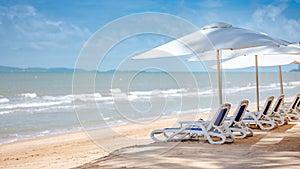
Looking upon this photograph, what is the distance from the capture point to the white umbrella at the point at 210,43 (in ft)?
18.8

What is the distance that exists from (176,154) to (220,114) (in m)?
1.40

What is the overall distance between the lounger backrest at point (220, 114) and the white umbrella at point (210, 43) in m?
0.92

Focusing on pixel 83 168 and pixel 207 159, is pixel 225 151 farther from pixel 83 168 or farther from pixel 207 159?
pixel 83 168

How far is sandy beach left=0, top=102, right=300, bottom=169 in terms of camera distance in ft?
14.8

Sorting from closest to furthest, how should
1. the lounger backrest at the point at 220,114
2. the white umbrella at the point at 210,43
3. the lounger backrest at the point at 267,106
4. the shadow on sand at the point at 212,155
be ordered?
the shadow on sand at the point at 212,155 → the white umbrella at the point at 210,43 → the lounger backrest at the point at 220,114 → the lounger backrest at the point at 267,106

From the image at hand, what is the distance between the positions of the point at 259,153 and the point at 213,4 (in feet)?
164

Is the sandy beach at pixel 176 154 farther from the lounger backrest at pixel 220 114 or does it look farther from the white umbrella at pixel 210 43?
the white umbrella at pixel 210 43

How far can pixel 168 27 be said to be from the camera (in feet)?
29.3

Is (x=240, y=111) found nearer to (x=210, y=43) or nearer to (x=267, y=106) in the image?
(x=210, y=43)

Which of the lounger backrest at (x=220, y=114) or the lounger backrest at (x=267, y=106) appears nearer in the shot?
the lounger backrest at (x=220, y=114)

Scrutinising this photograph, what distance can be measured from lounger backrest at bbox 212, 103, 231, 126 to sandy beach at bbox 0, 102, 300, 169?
1.17 feet

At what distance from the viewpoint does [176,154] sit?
16.8 feet

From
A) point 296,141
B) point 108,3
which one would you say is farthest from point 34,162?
point 108,3

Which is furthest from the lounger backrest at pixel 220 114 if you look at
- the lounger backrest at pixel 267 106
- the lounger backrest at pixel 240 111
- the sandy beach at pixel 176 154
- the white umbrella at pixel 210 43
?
the lounger backrest at pixel 267 106
